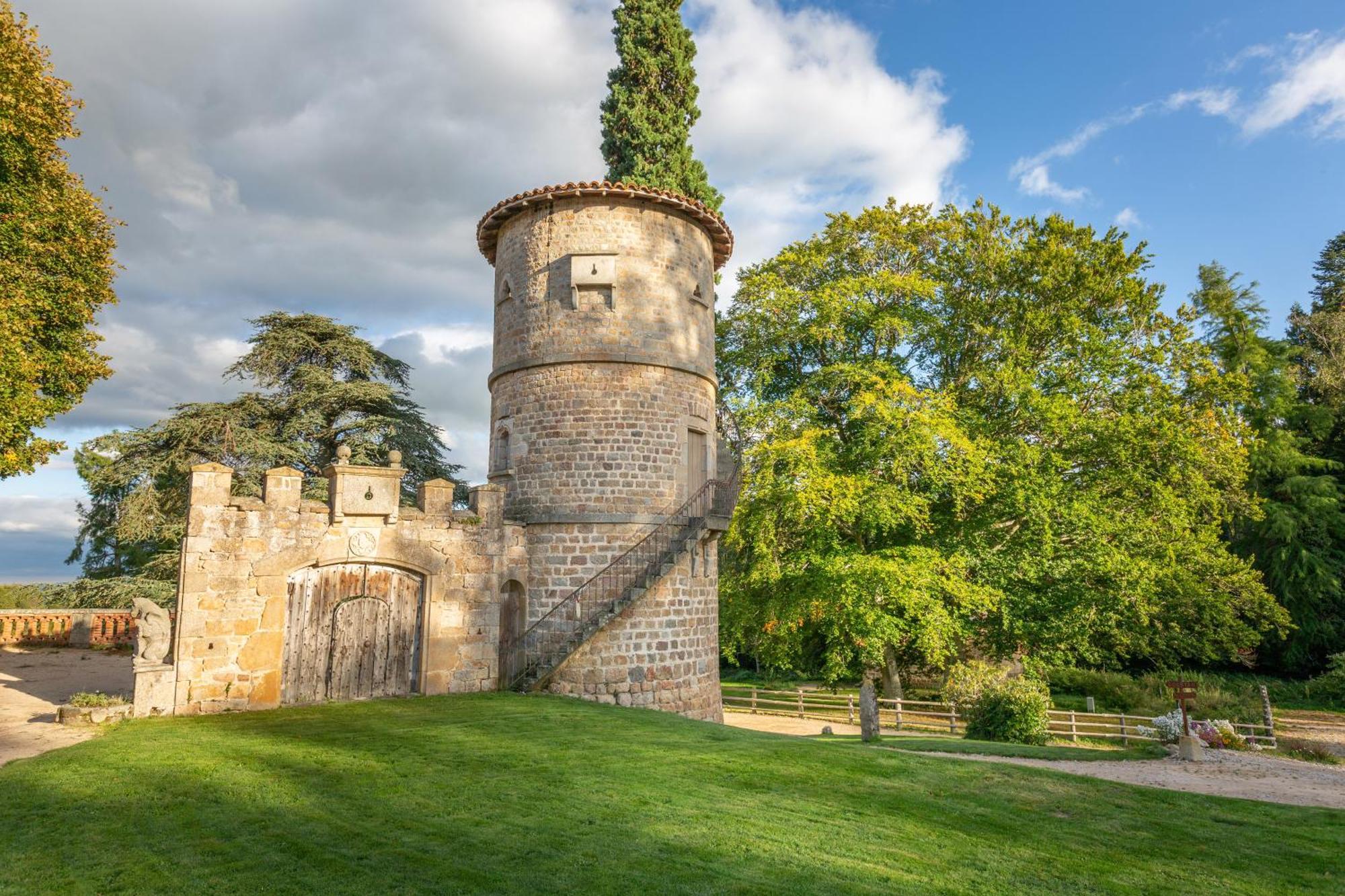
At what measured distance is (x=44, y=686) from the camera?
13.7 metres

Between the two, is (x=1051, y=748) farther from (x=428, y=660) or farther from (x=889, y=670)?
(x=428, y=660)

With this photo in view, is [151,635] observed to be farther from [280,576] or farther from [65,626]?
[65,626]

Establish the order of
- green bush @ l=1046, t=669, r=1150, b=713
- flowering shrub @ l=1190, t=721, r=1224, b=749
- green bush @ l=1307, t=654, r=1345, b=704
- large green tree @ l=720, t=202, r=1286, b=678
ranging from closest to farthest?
1. flowering shrub @ l=1190, t=721, r=1224, b=749
2. large green tree @ l=720, t=202, r=1286, b=678
3. green bush @ l=1307, t=654, r=1345, b=704
4. green bush @ l=1046, t=669, r=1150, b=713

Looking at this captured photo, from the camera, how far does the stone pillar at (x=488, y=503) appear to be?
13.7 meters

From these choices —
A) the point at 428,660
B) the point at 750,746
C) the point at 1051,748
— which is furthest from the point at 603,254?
the point at 1051,748

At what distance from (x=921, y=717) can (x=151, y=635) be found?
57.6 feet

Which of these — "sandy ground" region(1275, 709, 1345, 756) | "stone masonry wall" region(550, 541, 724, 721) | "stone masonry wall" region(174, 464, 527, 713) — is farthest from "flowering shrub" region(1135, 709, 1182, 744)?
"stone masonry wall" region(174, 464, 527, 713)

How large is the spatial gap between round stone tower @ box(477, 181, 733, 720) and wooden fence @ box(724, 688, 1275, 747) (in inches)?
260

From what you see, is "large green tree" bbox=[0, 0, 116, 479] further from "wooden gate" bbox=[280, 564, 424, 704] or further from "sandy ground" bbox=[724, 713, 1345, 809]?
"sandy ground" bbox=[724, 713, 1345, 809]

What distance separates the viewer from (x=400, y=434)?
23.2 m

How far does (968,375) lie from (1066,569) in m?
6.18

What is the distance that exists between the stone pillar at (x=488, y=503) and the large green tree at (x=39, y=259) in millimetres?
8247

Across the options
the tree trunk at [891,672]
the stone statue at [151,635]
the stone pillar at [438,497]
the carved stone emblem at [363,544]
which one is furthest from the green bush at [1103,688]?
the stone statue at [151,635]

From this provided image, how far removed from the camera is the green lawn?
5285 millimetres
